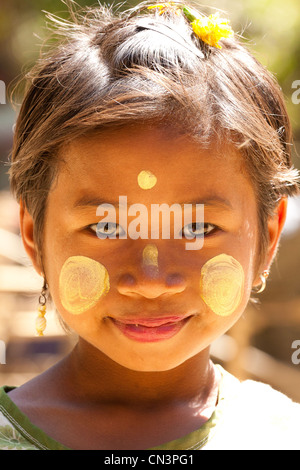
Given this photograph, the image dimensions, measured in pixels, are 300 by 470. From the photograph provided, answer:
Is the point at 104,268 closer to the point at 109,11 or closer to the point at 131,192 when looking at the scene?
the point at 131,192

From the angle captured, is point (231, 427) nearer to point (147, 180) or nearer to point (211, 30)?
point (147, 180)

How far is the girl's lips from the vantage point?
1488 mm

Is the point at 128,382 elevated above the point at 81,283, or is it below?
below

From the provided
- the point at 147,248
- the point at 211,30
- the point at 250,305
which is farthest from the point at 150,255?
A: the point at 250,305

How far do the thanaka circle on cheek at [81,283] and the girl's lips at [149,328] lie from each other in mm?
86

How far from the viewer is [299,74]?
5883 mm

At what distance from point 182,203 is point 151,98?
0.24m

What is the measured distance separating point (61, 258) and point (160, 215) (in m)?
0.28

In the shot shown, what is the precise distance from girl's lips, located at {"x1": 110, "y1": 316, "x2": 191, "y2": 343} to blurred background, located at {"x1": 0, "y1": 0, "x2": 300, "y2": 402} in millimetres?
1177

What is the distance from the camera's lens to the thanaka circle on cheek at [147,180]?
1444 mm

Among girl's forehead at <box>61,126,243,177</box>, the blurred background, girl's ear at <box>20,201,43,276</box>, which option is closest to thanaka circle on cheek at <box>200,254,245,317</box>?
girl's forehead at <box>61,126,243,177</box>

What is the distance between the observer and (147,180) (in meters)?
1.44

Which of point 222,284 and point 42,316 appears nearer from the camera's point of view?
point 222,284

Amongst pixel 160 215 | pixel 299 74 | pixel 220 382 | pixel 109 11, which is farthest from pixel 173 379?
pixel 299 74
